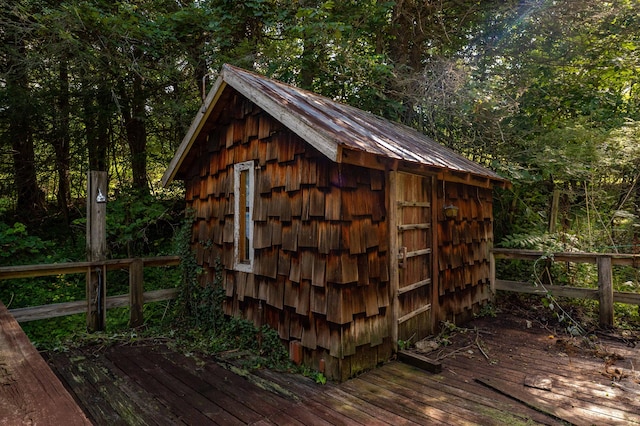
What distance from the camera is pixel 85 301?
4.68 m

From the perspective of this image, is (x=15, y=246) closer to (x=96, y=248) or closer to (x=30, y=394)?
(x=96, y=248)

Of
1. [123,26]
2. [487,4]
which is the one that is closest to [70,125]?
[123,26]

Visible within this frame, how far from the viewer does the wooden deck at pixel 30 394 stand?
84 cm

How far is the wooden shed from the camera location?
3.55 m

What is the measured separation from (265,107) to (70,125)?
260 inches

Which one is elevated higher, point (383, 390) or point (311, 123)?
point (311, 123)

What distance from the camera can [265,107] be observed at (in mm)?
3971

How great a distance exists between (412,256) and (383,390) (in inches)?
66.0

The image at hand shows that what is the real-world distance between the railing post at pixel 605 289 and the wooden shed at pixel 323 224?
172 centimetres

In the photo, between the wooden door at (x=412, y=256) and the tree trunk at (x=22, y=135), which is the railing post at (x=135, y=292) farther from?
the tree trunk at (x=22, y=135)

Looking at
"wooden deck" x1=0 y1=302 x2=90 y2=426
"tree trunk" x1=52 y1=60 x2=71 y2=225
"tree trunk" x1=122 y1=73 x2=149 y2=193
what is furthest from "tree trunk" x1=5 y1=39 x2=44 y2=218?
"wooden deck" x1=0 y1=302 x2=90 y2=426

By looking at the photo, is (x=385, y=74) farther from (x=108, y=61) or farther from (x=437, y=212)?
(x=108, y=61)

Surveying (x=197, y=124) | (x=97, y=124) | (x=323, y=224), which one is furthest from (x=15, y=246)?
(x=323, y=224)

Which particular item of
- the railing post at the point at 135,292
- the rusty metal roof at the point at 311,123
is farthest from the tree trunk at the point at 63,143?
the railing post at the point at 135,292
